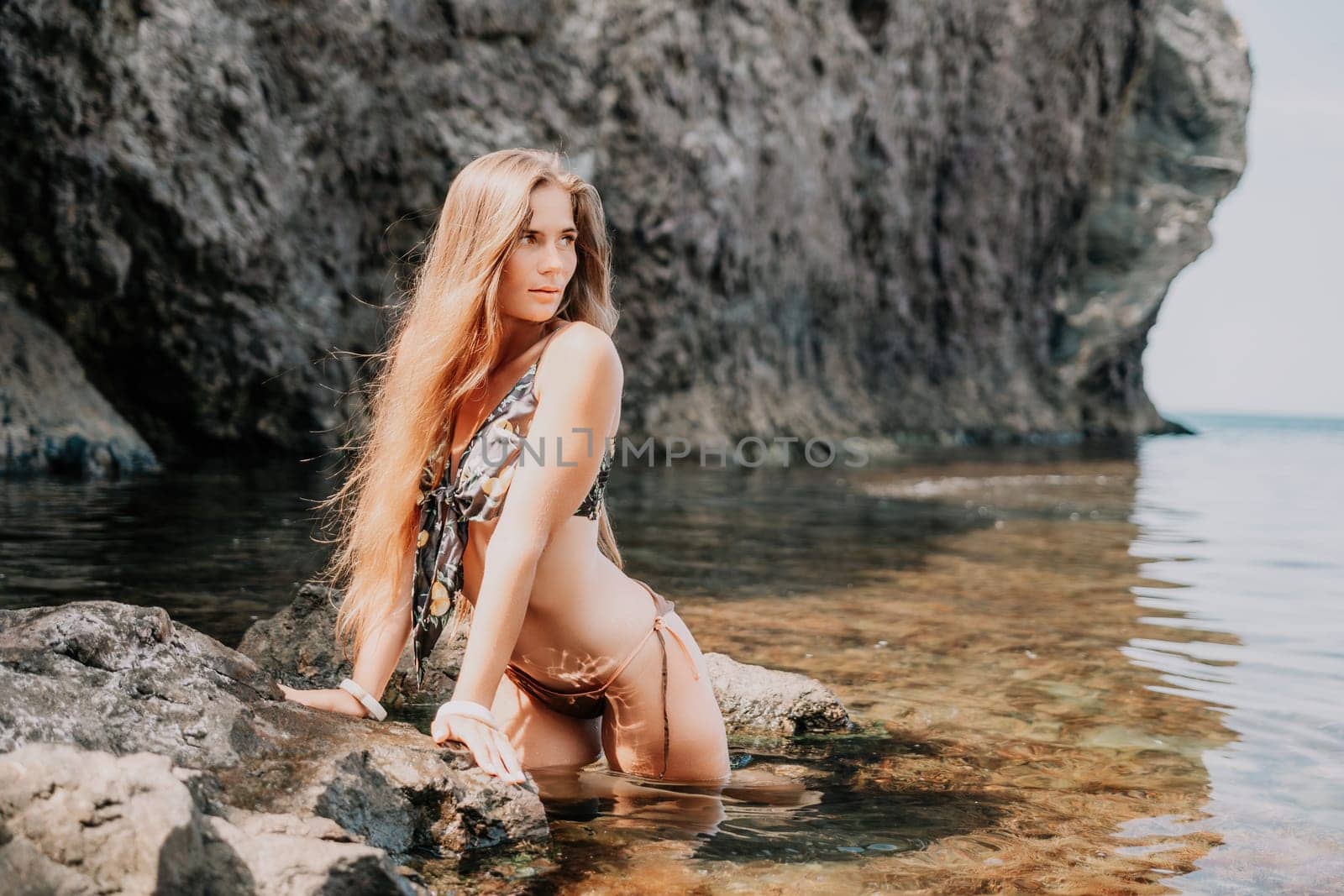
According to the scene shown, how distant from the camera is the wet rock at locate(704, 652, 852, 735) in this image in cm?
349

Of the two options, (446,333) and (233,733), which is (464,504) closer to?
(446,333)

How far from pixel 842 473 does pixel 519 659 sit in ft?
44.2

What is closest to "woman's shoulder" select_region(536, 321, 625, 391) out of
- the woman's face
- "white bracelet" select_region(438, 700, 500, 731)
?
the woman's face

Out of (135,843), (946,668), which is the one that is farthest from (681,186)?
(135,843)

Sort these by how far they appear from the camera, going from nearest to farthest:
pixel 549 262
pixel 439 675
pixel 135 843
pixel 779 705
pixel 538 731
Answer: pixel 135 843, pixel 549 262, pixel 538 731, pixel 779 705, pixel 439 675

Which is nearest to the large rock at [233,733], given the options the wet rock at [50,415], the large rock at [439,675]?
the large rock at [439,675]

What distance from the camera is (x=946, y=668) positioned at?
4473 millimetres

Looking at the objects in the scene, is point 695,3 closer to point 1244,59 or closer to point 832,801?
point 832,801

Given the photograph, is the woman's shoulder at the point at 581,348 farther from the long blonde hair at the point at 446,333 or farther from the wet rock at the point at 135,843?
the wet rock at the point at 135,843

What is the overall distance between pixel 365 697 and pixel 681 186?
16312mm

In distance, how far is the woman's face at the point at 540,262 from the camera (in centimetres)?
248

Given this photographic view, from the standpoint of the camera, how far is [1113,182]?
33938 mm

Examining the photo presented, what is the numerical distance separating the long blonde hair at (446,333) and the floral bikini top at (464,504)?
8cm

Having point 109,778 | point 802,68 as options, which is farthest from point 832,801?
point 802,68
